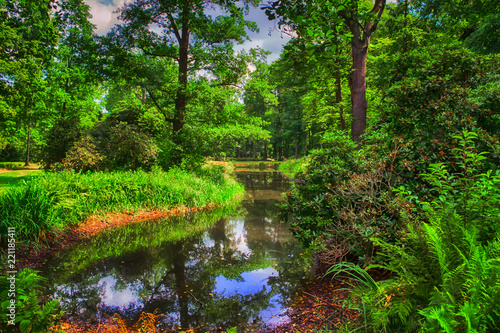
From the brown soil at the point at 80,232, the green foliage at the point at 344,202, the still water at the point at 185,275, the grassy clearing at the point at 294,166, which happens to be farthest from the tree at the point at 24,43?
the grassy clearing at the point at 294,166

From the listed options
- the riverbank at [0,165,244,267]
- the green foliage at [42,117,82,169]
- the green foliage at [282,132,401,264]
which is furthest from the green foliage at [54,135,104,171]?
the green foliage at [282,132,401,264]

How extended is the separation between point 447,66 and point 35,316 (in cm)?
679

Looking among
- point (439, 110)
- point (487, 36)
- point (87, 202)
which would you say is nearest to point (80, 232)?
point (87, 202)

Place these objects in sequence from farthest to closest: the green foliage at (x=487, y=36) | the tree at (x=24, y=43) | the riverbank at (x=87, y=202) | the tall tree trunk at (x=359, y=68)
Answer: the tree at (x=24, y=43) < the green foliage at (x=487, y=36) < the tall tree trunk at (x=359, y=68) < the riverbank at (x=87, y=202)

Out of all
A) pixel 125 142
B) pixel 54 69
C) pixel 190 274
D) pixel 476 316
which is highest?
pixel 54 69

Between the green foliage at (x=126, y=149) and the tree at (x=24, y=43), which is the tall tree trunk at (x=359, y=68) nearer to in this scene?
the green foliage at (x=126, y=149)

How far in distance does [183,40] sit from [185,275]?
1295 cm

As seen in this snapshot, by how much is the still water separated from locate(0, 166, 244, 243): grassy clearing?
89cm

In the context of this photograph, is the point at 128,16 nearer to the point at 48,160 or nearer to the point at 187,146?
the point at 187,146

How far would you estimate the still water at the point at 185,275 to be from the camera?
12.2 feet

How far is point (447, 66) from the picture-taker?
15.7 ft

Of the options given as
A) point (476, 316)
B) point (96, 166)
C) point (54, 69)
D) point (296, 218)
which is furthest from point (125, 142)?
point (54, 69)

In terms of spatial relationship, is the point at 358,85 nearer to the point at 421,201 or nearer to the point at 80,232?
the point at 421,201

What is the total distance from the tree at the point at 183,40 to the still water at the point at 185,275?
6.86 m
